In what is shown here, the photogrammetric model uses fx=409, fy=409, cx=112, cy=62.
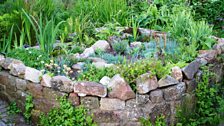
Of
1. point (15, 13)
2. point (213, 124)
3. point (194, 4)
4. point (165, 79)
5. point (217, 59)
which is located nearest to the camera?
point (165, 79)

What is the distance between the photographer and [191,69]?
14.6 ft

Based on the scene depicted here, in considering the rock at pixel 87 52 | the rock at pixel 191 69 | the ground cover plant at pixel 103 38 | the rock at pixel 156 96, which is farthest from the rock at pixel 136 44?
the rock at pixel 156 96

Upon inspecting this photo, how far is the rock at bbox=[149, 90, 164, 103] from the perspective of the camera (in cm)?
413

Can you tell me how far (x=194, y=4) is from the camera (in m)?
7.11

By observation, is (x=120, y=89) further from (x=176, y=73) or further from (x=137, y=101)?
(x=176, y=73)

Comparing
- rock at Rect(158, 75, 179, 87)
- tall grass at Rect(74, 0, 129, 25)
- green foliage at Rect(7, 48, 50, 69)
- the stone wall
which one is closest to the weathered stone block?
the stone wall

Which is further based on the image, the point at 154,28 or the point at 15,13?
the point at 154,28

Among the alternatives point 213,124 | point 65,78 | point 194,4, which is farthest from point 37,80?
point 194,4

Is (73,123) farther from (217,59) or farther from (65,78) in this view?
(217,59)

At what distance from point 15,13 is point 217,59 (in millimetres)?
2640

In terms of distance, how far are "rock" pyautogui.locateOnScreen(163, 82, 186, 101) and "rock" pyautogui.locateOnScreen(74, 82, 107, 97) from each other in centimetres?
65

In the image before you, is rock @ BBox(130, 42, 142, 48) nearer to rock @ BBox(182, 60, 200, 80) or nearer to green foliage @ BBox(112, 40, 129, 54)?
green foliage @ BBox(112, 40, 129, 54)

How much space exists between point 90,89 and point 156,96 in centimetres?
67

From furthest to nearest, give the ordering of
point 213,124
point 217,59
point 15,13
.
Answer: point 15,13 < point 217,59 < point 213,124
